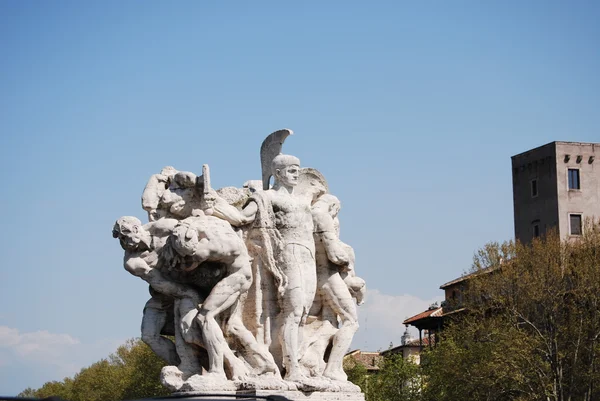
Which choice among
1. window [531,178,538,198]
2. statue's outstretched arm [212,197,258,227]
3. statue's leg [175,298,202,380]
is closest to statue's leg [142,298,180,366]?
statue's leg [175,298,202,380]

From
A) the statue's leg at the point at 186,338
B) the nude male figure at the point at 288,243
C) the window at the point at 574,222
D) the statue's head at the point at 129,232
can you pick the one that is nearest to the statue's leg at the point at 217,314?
the statue's leg at the point at 186,338

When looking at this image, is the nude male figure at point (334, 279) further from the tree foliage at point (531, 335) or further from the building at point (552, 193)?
the building at point (552, 193)

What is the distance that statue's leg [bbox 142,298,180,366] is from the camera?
51.4ft

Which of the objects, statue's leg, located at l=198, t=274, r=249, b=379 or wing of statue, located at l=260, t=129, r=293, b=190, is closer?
statue's leg, located at l=198, t=274, r=249, b=379

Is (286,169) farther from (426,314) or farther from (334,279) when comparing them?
(426,314)

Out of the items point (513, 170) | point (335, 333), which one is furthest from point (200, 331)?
point (513, 170)

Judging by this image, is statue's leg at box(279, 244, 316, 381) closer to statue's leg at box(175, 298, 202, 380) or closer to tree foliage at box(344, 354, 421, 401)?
statue's leg at box(175, 298, 202, 380)

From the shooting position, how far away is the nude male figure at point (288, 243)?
16.0 meters

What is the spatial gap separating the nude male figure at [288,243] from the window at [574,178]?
48956mm

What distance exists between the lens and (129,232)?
15.3 metres

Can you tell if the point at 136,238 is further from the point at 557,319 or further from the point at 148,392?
the point at 148,392

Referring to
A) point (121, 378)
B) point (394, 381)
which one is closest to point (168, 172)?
point (394, 381)

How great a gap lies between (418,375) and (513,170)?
2655cm

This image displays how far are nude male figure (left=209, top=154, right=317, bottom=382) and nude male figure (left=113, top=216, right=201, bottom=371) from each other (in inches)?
35.0
